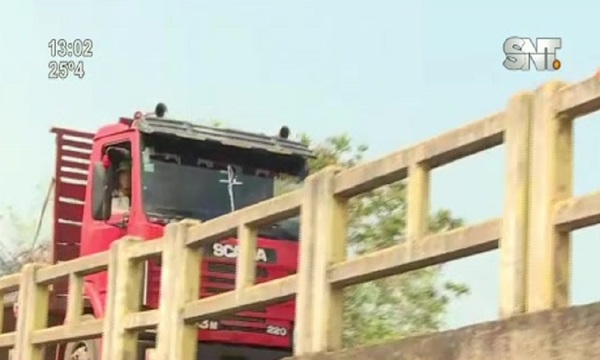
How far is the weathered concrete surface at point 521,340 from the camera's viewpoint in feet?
16.0

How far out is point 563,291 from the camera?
5320 millimetres

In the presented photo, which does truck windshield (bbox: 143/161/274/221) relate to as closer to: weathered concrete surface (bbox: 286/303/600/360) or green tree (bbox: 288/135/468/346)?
weathered concrete surface (bbox: 286/303/600/360)

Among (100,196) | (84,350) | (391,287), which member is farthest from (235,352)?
(391,287)

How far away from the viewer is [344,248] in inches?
274

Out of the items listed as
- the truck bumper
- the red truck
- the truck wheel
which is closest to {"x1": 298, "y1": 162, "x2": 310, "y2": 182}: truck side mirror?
the red truck

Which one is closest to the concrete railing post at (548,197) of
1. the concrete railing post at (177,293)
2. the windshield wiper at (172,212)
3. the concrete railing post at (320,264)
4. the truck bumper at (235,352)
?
the concrete railing post at (320,264)

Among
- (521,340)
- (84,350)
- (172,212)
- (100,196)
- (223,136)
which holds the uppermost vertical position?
(223,136)

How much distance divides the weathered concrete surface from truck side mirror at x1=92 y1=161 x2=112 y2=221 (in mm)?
4432

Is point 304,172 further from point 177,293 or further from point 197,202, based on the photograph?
point 177,293

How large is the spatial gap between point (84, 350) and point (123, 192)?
4.00ft

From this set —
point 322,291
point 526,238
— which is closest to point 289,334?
point 322,291

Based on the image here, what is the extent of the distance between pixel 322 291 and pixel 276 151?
4000 millimetres

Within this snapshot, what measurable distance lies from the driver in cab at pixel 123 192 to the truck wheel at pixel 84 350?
851 millimetres

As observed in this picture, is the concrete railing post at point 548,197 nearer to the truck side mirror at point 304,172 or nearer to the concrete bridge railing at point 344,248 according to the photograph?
the concrete bridge railing at point 344,248
